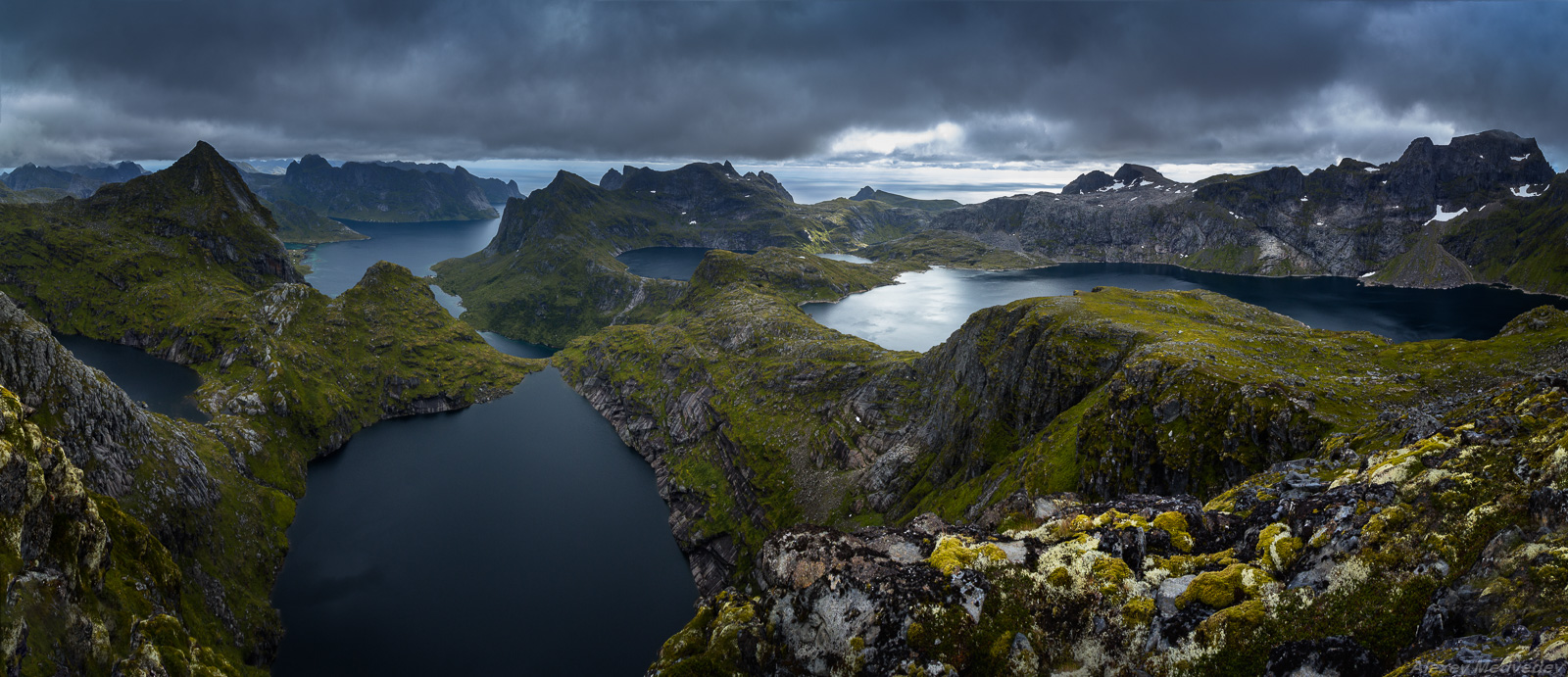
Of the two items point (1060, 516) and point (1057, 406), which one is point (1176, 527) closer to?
point (1060, 516)

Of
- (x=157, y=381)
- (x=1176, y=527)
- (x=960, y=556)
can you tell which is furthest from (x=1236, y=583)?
(x=157, y=381)

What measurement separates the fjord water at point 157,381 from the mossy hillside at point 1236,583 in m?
193

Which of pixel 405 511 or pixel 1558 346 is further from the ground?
pixel 1558 346

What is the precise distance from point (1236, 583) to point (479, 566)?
388 ft

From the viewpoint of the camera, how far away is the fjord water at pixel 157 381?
15788cm

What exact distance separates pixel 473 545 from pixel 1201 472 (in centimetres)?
11978

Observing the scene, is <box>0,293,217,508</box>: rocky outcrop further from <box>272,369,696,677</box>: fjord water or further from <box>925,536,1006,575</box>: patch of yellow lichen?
<box>925,536,1006,575</box>: patch of yellow lichen

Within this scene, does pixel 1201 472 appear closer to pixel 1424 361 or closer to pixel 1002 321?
pixel 1424 361

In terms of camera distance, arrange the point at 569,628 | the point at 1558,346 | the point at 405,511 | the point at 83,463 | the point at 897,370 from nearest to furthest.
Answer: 1. the point at 1558,346
2. the point at 83,463
3. the point at 569,628
4. the point at 405,511
5. the point at 897,370

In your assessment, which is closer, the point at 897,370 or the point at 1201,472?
the point at 1201,472

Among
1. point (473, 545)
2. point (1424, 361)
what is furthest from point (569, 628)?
point (1424, 361)

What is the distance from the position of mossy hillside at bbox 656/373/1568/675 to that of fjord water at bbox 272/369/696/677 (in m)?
72.7

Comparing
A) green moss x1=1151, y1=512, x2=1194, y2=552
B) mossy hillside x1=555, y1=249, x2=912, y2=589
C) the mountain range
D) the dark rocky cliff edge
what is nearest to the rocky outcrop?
the mountain range

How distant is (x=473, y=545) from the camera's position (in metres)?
117
